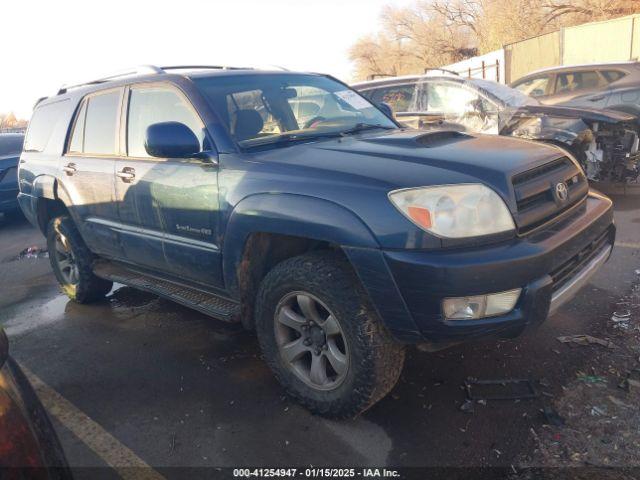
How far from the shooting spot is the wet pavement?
2527 mm

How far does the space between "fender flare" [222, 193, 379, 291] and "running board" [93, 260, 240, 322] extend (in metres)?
0.18

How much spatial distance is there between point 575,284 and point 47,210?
464 cm

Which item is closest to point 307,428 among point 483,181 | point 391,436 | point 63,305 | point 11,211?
point 391,436

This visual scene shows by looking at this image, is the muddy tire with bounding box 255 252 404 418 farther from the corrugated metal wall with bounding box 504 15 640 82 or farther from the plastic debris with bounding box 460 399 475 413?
the corrugated metal wall with bounding box 504 15 640 82

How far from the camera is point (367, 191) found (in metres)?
2.36

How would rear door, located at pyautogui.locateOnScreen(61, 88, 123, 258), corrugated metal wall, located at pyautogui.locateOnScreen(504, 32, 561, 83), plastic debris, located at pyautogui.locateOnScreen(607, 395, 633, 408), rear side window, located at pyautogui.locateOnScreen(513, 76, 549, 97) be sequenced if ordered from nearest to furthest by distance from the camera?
plastic debris, located at pyautogui.locateOnScreen(607, 395, 633, 408) < rear door, located at pyautogui.locateOnScreen(61, 88, 123, 258) < rear side window, located at pyautogui.locateOnScreen(513, 76, 549, 97) < corrugated metal wall, located at pyautogui.locateOnScreen(504, 32, 561, 83)

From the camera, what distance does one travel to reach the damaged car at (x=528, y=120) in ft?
20.6

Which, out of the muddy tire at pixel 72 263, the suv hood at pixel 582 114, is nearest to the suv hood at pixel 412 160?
the muddy tire at pixel 72 263

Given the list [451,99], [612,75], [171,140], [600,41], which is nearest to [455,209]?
[171,140]

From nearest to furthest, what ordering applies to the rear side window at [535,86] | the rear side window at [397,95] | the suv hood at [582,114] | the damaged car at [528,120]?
the suv hood at [582,114], the damaged car at [528,120], the rear side window at [397,95], the rear side window at [535,86]

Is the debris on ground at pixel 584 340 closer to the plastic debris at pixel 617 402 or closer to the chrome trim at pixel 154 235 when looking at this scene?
the plastic debris at pixel 617 402

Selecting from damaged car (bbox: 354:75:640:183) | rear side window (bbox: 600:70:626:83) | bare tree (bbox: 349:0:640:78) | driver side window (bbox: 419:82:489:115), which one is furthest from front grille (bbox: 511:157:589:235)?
bare tree (bbox: 349:0:640:78)

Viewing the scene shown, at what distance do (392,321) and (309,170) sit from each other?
86 cm

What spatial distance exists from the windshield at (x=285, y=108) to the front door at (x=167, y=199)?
0.22 meters
